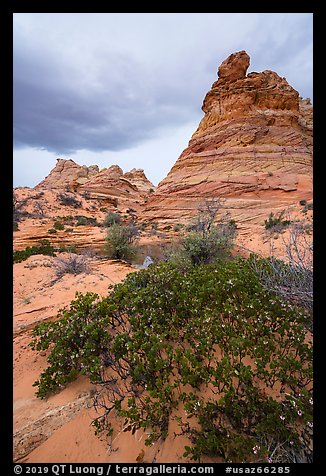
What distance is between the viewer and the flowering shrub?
210 cm

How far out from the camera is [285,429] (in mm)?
2025

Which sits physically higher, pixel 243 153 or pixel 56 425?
pixel 243 153

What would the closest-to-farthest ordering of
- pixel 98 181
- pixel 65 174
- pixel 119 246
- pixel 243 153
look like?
1. pixel 119 246
2. pixel 243 153
3. pixel 98 181
4. pixel 65 174

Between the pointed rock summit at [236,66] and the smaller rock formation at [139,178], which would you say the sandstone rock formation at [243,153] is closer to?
the pointed rock summit at [236,66]

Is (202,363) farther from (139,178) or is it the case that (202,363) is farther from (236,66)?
(139,178)

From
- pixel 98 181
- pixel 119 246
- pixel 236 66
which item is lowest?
pixel 119 246

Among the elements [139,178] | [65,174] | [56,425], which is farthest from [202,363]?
[139,178]

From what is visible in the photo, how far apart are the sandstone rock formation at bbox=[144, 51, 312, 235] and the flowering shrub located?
1605cm

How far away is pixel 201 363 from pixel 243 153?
26543 mm

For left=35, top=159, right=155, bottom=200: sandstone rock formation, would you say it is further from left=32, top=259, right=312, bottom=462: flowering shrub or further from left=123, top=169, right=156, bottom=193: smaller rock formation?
left=32, top=259, right=312, bottom=462: flowering shrub

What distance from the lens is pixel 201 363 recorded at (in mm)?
2580

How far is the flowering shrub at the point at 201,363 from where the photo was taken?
82.8 inches

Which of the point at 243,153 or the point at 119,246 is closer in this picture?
the point at 119,246
